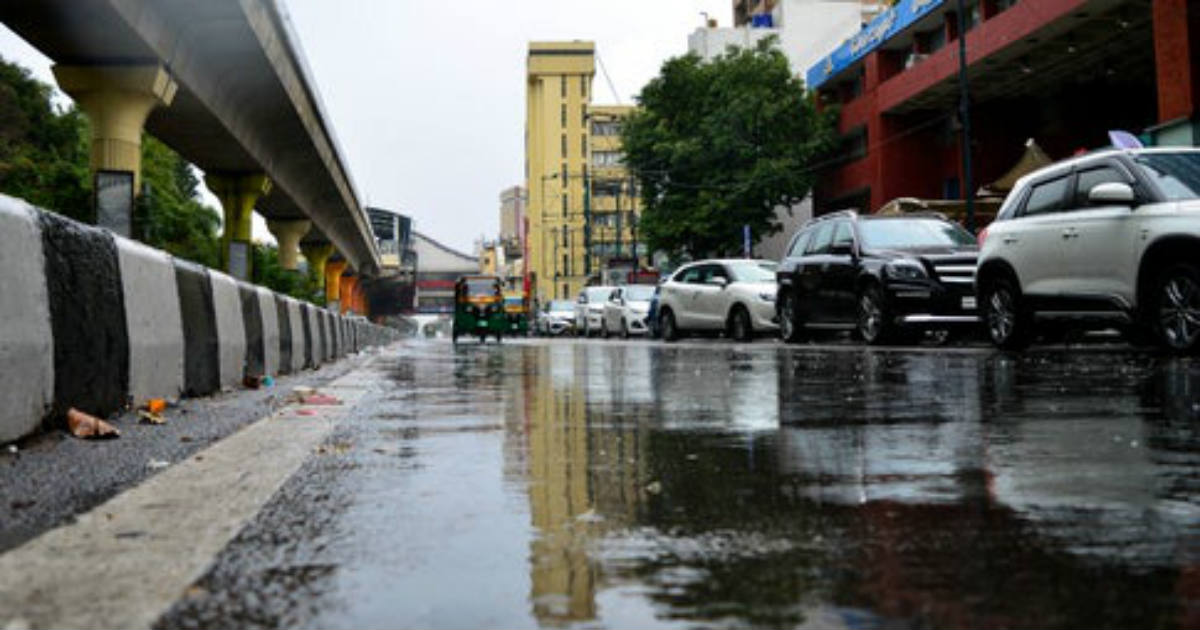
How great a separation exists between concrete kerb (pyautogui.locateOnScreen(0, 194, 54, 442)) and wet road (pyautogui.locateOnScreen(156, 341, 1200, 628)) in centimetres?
127

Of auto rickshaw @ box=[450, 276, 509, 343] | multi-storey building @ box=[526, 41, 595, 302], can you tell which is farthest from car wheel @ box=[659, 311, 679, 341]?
multi-storey building @ box=[526, 41, 595, 302]

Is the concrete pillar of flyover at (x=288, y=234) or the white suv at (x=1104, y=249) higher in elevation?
the concrete pillar of flyover at (x=288, y=234)

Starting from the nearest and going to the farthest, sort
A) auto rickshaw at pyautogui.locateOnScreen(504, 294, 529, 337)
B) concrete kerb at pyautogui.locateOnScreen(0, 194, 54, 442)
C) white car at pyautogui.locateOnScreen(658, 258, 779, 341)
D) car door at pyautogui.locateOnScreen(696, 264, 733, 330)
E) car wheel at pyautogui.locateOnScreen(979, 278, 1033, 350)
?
concrete kerb at pyautogui.locateOnScreen(0, 194, 54, 442)
car wheel at pyautogui.locateOnScreen(979, 278, 1033, 350)
white car at pyautogui.locateOnScreen(658, 258, 779, 341)
car door at pyautogui.locateOnScreen(696, 264, 733, 330)
auto rickshaw at pyautogui.locateOnScreen(504, 294, 529, 337)

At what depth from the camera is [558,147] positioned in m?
127

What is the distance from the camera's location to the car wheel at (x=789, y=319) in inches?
703

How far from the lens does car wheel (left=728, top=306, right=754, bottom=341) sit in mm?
21703

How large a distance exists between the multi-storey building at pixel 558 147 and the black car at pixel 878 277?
105218 mm

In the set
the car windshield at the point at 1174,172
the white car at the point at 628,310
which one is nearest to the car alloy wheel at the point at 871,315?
the car windshield at the point at 1174,172

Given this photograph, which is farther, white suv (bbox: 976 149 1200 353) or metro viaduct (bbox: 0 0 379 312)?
metro viaduct (bbox: 0 0 379 312)

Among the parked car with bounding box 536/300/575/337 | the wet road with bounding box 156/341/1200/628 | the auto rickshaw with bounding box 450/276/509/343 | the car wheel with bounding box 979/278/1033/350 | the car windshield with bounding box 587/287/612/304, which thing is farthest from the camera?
the parked car with bounding box 536/300/575/337

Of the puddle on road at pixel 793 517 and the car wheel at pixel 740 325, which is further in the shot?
the car wheel at pixel 740 325

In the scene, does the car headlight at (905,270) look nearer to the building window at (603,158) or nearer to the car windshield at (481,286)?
the car windshield at (481,286)

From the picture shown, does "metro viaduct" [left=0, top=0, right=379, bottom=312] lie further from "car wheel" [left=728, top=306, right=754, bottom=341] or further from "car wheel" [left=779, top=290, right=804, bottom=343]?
"car wheel" [left=728, top=306, right=754, bottom=341]

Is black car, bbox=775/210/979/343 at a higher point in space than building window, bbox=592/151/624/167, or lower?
lower
